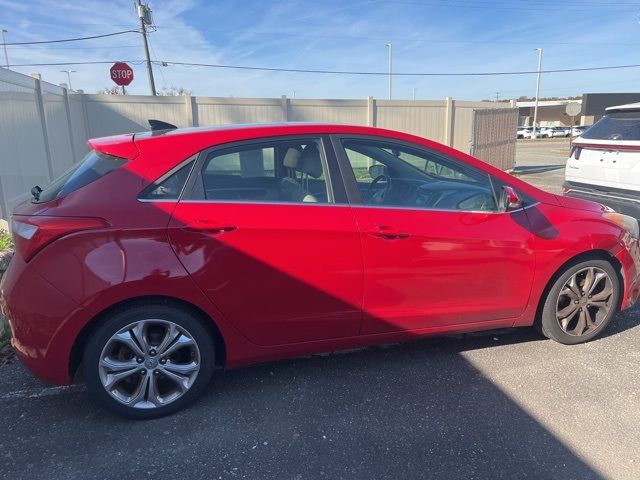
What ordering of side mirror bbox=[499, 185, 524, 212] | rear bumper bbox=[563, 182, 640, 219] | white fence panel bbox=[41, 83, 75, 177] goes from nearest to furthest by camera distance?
side mirror bbox=[499, 185, 524, 212] → rear bumper bbox=[563, 182, 640, 219] → white fence panel bbox=[41, 83, 75, 177]

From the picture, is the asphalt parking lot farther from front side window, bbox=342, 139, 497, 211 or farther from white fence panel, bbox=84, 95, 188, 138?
white fence panel, bbox=84, 95, 188, 138

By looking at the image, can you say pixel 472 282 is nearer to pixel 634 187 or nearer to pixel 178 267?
pixel 178 267

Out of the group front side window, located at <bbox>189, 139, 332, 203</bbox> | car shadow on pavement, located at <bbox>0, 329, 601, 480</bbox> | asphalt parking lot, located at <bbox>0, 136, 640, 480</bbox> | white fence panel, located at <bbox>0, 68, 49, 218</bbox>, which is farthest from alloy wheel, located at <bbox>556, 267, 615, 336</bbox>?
white fence panel, located at <bbox>0, 68, 49, 218</bbox>

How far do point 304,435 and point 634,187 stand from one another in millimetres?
4813

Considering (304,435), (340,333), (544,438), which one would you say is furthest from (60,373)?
(544,438)

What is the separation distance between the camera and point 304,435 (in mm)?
2568

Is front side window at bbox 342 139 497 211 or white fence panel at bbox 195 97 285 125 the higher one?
white fence panel at bbox 195 97 285 125

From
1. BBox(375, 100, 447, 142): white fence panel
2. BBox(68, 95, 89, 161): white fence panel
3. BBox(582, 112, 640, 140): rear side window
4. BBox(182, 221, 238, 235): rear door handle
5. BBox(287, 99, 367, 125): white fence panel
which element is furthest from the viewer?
BBox(375, 100, 447, 142): white fence panel

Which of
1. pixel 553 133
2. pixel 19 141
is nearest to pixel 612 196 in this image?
pixel 19 141

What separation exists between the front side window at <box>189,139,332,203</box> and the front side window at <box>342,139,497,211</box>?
25cm

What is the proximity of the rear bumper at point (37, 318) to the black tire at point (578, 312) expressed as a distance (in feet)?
10.0

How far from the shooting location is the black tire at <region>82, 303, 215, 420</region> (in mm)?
2516

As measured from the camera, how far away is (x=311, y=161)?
297cm

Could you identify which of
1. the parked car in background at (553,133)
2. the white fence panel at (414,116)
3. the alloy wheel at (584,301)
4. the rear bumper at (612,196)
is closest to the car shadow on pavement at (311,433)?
the alloy wheel at (584,301)
